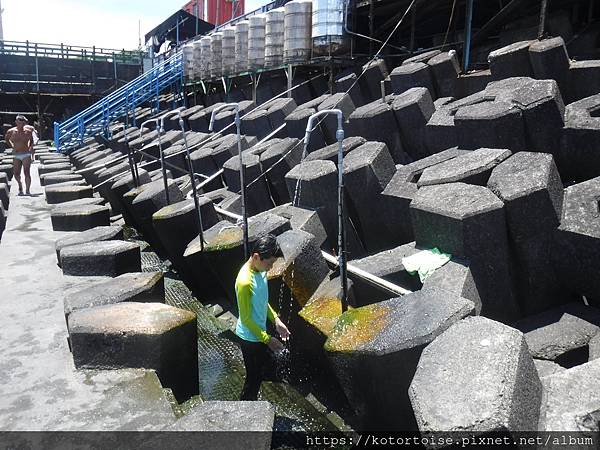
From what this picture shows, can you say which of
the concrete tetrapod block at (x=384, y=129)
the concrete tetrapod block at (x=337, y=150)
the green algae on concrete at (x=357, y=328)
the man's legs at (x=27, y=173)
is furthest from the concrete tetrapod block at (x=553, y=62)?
the man's legs at (x=27, y=173)

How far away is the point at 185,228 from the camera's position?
691 centimetres

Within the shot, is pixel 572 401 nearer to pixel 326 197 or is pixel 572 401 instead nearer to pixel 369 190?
pixel 369 190

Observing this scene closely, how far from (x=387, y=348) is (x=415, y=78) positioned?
6.39m

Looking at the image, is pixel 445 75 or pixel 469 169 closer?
pixel 469 169

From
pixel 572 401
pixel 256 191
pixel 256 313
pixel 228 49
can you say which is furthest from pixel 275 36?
pixel 572 401

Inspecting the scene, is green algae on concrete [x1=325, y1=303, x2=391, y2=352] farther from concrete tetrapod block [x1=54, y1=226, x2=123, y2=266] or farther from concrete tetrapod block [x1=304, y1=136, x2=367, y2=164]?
concrete tetrapod block [x1=54, y1=226, x2=123, y2=266]

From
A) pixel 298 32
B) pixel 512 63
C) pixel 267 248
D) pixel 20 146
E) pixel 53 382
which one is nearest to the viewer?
pixel 53 382

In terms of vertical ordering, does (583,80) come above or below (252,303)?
above

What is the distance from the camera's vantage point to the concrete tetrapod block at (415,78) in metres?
8.45

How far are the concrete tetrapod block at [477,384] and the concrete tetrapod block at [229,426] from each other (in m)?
0.78

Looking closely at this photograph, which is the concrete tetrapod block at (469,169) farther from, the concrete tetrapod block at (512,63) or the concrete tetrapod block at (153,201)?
the concrete tetrapod block at (153,201)

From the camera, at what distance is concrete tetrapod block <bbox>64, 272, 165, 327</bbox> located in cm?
412

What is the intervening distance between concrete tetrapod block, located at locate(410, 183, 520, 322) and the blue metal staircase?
1865 centimetres

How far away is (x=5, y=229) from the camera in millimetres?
7824
